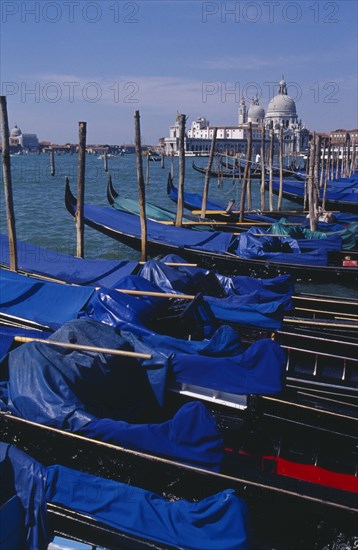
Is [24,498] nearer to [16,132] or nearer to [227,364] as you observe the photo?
[227,364]

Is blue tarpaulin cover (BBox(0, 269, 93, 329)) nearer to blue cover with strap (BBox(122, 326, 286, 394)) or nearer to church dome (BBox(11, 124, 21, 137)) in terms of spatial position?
blue cover with strap (BBox(122, 326, 286, 394))

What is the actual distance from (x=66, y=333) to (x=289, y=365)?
2314mm

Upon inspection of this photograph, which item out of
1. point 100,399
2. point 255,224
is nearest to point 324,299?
point 100,399

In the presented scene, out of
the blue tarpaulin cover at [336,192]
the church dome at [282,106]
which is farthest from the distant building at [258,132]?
the blue tarpaulin cover at [336,192]

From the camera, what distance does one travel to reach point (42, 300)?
6074mm

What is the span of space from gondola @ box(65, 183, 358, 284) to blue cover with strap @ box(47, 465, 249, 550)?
6452mm

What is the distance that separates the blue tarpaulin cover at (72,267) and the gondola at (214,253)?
7.97 feet

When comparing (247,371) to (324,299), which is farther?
(324,299)

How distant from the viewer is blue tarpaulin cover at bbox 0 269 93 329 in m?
5.78

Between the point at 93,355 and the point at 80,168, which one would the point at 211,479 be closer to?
the point at 93,355

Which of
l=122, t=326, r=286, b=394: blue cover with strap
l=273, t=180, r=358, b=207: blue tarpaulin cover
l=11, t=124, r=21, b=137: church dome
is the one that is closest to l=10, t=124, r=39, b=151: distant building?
l=11, t=124, r=21, b=137: church dome

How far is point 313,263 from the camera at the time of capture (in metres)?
9.61

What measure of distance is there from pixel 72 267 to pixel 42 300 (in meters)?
1.70

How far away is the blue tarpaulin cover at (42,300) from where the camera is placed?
578 cm
